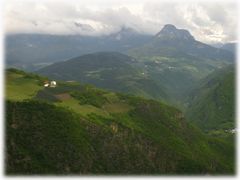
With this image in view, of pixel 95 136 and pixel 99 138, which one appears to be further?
pixel 95 136

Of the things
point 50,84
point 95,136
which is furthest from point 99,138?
point 50,84

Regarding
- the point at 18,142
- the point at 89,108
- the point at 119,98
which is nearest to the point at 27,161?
the point at 18,142

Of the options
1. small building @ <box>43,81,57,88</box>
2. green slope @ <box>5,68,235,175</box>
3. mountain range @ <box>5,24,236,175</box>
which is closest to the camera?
green slope @ <box>5,68,235,175</box>

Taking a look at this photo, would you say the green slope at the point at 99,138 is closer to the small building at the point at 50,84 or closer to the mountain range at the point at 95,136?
the mountain range at the point at 95,136

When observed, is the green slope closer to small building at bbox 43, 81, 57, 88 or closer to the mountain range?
the mountain range

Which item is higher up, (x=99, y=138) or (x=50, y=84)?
(x=50, y=84)

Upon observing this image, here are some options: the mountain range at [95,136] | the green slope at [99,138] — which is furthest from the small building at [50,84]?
the green slope at [99,138]

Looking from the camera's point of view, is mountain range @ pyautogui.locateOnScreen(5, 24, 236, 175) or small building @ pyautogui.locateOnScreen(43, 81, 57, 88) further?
small building @ pyautogui.locateOnScreen(43, 81, 57, 88)

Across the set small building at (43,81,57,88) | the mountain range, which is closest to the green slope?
the mountain range

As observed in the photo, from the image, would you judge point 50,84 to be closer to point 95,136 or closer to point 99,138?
point 95,136

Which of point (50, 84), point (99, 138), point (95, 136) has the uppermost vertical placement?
point (50, 84)
